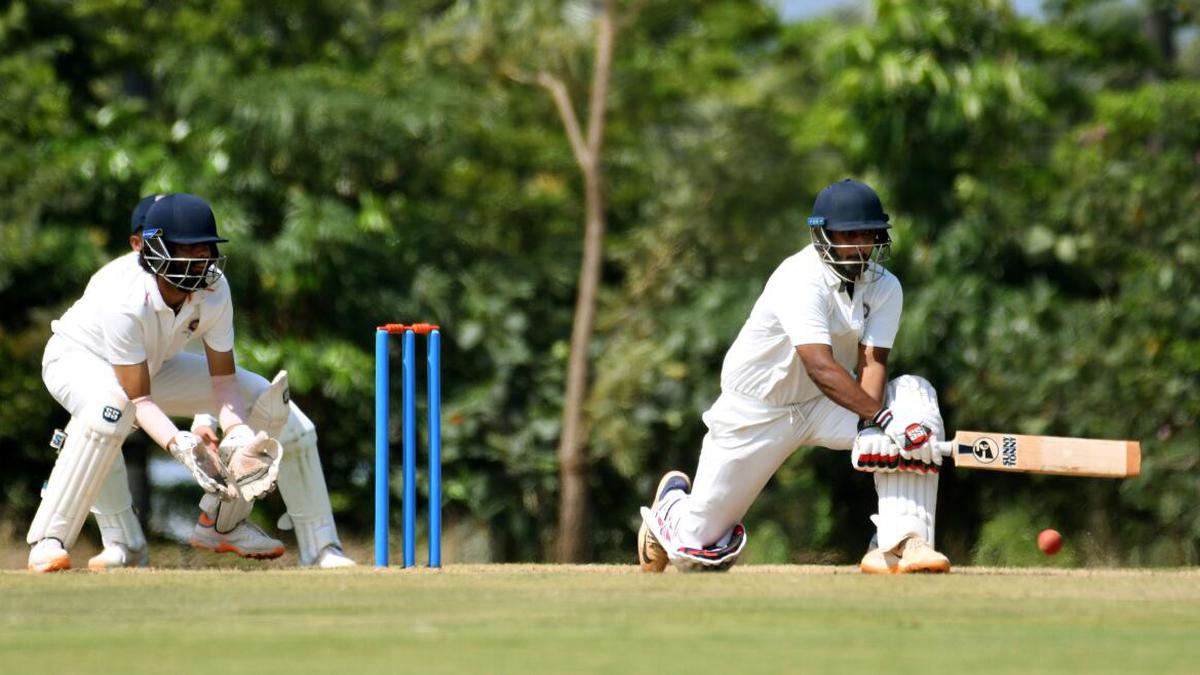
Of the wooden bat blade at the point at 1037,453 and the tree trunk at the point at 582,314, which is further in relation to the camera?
the tree trunk at the point at 582,314

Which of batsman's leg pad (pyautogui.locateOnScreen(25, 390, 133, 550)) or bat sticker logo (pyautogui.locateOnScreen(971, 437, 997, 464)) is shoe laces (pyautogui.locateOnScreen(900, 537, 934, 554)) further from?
A: batsman's leg pad (pyautogui.locateOnScreen(25, 390, 133, 550))

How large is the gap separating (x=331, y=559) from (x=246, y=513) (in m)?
0.34

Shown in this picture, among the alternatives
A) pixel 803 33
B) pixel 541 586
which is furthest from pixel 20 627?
pixel 803 33

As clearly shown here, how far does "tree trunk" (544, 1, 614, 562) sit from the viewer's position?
1162 centimetres

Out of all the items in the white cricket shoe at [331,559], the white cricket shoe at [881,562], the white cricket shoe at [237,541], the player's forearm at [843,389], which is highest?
the player's forearm at [843,389]

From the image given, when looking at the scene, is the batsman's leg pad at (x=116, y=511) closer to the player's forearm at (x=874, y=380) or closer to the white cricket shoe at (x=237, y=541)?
the white cricket shoe at (x=237, y=541)

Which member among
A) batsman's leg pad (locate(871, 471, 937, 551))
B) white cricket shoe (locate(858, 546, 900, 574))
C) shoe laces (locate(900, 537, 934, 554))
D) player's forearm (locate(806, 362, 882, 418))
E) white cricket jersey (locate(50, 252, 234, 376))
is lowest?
white cricket shoe (locate(858, 546, 900, 574))

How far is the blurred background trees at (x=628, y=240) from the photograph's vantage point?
446 inches

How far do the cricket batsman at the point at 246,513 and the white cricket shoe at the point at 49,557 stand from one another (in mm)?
336

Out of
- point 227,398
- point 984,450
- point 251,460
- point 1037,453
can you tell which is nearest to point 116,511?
point 227,398

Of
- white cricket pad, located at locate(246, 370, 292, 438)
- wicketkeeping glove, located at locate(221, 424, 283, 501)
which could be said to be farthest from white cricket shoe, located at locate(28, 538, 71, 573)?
white cricket pad, located at locate(246, 370, 292, 438)

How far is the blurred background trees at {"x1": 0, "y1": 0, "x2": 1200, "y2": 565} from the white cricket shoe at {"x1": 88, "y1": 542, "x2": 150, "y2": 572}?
15.2ft

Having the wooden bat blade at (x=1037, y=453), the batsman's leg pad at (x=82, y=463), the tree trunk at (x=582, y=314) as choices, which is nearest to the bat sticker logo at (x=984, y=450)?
the wooden bat blade at (x=1037, y=453)

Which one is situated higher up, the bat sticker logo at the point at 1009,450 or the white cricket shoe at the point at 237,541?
the bat sticker logo at the point at 1009,450
